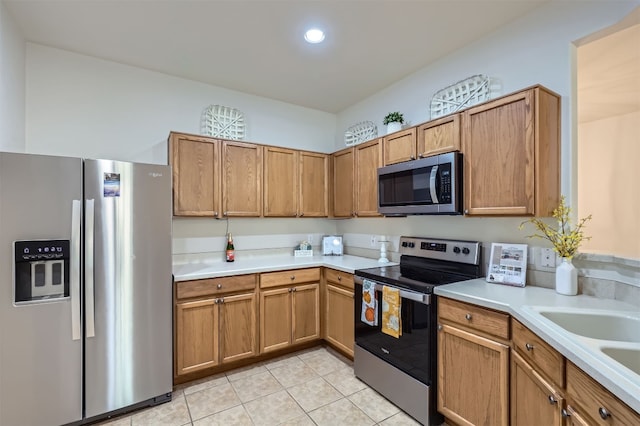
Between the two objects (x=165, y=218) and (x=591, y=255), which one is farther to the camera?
(x=165, y=218)

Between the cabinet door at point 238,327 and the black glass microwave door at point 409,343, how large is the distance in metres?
1.08

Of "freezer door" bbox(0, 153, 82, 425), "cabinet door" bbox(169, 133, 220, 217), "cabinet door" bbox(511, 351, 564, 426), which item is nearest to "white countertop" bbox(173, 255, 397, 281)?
"cabinet door" bbox(169, 133, 220, 217)

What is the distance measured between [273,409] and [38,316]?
64.0 inches

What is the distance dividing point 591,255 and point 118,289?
3007 millimetres

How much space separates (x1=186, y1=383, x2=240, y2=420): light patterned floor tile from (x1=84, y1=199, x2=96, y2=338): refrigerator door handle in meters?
0.87

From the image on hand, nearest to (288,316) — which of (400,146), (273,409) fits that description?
(273,409)

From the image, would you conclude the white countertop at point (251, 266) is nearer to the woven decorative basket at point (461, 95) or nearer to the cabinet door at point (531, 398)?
the cabinet door at point (531, 398)

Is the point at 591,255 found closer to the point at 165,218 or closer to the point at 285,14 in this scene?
the point at 285,14

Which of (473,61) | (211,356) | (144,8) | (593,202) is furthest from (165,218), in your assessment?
(593,202)

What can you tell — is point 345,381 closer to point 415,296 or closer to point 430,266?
point 415,296

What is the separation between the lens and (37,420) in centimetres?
188

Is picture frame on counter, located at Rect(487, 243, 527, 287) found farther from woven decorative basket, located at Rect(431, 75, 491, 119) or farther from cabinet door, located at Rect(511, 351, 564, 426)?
woven decorative basket, located at Rect(431, 75, 491, 119)

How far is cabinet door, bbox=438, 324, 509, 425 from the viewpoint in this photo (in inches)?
65.2

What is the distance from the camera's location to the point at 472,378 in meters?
1.80
